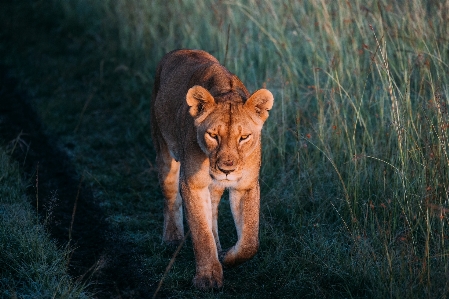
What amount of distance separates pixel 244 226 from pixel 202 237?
31 centimetres

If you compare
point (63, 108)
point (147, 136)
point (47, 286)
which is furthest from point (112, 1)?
point (47, 286)

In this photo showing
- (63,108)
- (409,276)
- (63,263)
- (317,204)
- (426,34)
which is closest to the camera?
(409,276)

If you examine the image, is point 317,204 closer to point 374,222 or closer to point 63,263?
point 374,222

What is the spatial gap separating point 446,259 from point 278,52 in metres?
3.85

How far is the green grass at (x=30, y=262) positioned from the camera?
4.21 metres

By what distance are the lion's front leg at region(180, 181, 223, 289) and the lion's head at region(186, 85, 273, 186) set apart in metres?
0.26

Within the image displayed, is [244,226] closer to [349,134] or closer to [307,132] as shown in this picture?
[349,134]

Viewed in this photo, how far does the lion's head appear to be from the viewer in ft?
14.7

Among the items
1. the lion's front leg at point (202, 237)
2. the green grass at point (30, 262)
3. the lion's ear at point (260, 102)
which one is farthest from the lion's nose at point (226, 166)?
the green grass at point (30, 262)

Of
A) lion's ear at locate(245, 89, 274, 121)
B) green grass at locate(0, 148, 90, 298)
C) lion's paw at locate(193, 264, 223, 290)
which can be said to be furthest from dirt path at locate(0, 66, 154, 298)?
lion's ear at locate(245, 89, 274, 121)

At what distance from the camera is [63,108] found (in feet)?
28.4

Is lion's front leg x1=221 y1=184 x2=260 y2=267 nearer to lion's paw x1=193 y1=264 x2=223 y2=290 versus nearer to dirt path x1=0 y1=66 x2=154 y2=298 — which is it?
lion's paw x1=193 y1=264 x2=223 y2=290

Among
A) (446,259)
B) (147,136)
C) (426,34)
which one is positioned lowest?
(147,136)

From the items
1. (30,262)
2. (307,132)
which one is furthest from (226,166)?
(307,132)
